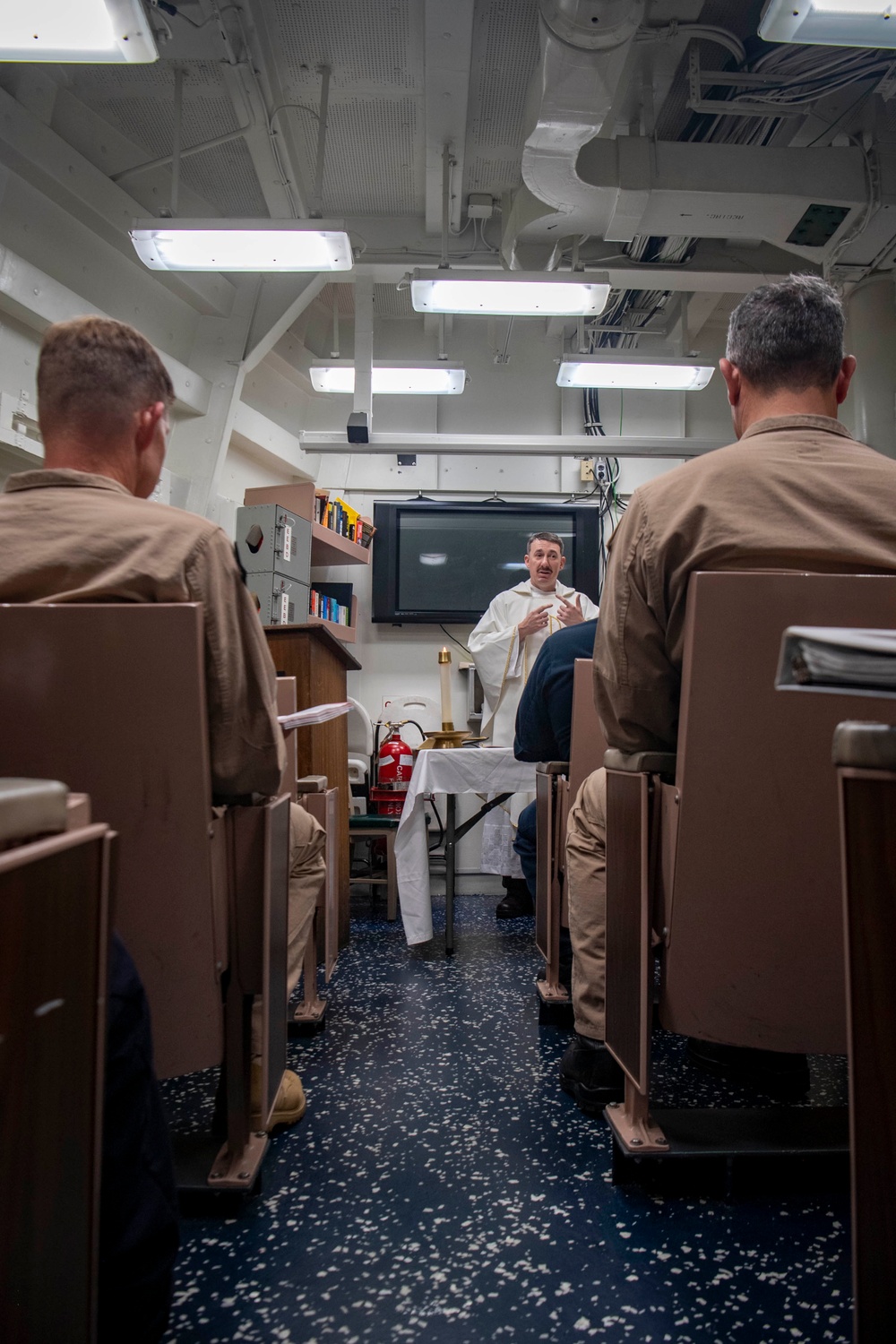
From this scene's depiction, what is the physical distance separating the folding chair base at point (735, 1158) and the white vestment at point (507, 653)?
2.52 m

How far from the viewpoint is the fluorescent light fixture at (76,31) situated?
2285 millimetres

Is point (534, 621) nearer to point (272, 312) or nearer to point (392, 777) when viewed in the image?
point (392, 777)

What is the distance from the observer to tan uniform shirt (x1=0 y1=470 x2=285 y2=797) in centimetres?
104

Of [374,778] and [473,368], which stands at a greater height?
[473,368]

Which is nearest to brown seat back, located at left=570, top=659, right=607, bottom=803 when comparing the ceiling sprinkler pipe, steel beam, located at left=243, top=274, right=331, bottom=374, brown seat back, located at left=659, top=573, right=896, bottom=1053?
brown seat back, located at left=659, top=573, right=896, bottom=1053

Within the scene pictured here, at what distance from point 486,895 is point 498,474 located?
120 inches

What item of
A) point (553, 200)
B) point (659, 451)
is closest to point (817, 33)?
point (553, 200)

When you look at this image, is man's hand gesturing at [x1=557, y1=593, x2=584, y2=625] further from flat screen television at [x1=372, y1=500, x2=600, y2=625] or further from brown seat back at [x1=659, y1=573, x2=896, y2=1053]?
brown seat back at [x1=659, y1=573, x2=896, y2=1053]

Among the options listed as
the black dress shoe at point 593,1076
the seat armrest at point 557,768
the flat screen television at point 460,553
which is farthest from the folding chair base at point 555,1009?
the flat screen television at point 460,553

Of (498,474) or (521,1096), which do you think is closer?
(521,1096)

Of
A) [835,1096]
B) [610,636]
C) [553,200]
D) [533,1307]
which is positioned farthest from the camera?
[553,200]

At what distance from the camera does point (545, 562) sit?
14.2ft

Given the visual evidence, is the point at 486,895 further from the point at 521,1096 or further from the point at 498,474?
the point at 498,474

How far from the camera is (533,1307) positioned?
3.07 ft
